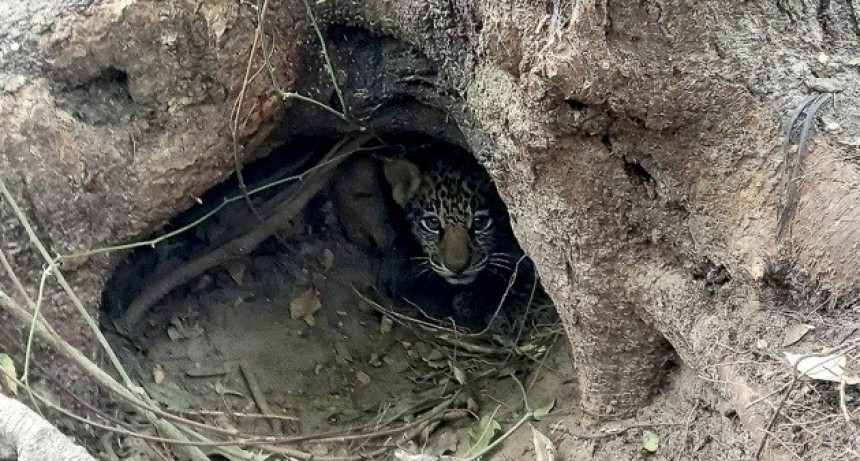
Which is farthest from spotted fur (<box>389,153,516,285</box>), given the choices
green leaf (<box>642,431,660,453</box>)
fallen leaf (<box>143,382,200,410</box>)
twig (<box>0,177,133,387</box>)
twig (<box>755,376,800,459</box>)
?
twig (<box>755,376,800,459</box>)

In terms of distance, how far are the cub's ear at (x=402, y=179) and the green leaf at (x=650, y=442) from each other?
5.60ft

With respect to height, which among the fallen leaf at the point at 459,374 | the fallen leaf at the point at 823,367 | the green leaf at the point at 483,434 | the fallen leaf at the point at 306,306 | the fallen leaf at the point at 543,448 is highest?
the fallen leaf at the point at 823,367

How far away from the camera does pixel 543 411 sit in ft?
9.05

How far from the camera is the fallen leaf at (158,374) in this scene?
2.85m

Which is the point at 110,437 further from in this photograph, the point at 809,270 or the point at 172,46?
the point at 809,270

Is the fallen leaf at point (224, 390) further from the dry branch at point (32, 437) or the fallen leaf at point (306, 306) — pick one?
the dry branch at point (32, 437)

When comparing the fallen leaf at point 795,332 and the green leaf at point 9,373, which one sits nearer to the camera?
the fallen leaf at point 795,332

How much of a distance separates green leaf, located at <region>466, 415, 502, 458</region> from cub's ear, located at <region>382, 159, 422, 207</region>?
1.18m

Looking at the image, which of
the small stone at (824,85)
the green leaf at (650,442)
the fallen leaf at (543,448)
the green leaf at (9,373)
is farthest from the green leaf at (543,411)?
the green leaf at (9,373)

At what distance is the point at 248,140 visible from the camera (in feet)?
8.73

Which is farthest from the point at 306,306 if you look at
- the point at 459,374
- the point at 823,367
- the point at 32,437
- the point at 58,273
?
the point at 823,367

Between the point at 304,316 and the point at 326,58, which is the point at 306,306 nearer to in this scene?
the point at 304,316

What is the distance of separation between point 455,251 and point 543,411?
1.15m

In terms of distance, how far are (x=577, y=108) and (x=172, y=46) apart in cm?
120
